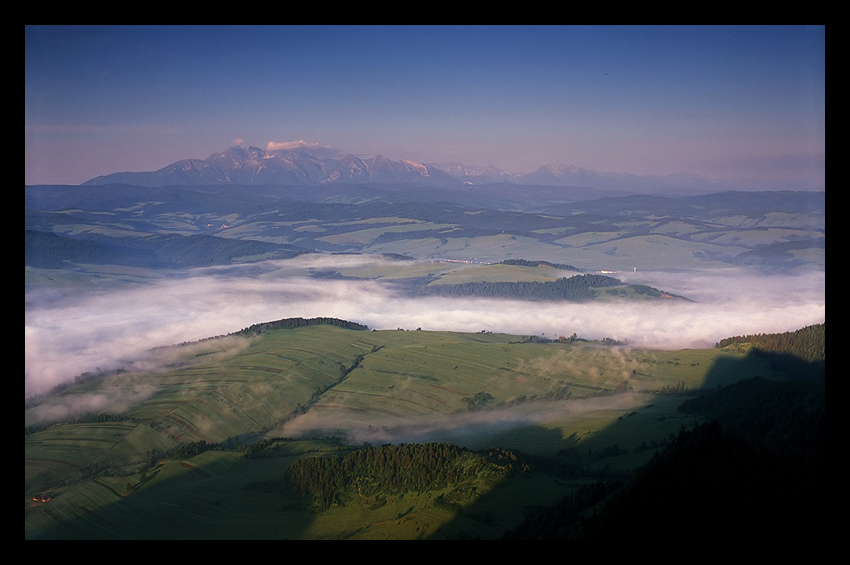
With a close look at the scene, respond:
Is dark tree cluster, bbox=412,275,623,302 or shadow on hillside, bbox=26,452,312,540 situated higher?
dark tree cluster, bbox=412,275,623,302

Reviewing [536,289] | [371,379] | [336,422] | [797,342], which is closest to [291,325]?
[371,379]

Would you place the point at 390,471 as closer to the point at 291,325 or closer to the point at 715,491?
the point at 715,491

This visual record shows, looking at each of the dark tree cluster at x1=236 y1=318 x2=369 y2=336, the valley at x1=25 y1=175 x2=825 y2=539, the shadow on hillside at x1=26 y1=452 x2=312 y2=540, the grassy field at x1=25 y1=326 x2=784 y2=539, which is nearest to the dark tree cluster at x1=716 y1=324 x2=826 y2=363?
the valley at x1=25 y1=175 x2=825 y2=539

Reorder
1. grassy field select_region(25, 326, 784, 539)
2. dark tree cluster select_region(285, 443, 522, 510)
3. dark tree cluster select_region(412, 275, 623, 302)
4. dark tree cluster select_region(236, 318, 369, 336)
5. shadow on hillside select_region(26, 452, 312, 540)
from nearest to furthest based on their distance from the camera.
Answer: shadow on hillside select_region(26, 452, 312, 540) → grassy field select_region(25, 326, 784, 539) → dark tree cluster select_region(285, 443, 522, 510) → dark tree cluster select_region(236, 318, 369, 336) → dark tree cluster select_region(412, 275, 623, 302)

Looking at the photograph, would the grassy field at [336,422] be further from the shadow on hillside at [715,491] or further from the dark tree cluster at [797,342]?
the shadow on hillside at [715,491]

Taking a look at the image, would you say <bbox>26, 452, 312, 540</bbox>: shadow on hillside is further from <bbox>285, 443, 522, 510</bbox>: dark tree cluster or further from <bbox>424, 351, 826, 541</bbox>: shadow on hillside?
<bbox>424, 351, 826, 541</bbox>: shadow on hillside

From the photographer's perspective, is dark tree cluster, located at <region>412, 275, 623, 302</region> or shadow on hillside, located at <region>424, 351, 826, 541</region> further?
dark tree cluster, located at <region>412, 275, 623, 302</region>

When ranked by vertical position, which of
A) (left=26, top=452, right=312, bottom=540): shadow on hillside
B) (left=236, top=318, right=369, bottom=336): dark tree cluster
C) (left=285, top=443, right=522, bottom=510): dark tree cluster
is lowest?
(left=26, top=452, right=312, bottom=540): shadow on hillside

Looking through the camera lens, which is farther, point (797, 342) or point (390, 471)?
point (797, 342)

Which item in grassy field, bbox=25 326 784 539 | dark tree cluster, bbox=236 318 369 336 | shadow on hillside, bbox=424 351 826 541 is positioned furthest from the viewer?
dark tree cluster, bbox=236 318 369 336

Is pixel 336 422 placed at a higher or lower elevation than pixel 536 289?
lower
